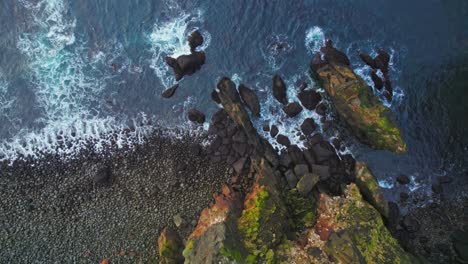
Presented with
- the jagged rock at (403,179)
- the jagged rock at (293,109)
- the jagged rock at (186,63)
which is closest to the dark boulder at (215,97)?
the jagged rock at (186,63)

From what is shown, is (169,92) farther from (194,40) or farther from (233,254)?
(233,254)

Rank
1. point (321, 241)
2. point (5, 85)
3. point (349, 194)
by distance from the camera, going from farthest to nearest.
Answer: point (5, 85)
point (349, 194)
point (321, 241)

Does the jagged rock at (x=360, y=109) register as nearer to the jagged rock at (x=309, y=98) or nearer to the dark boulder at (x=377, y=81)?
the jagged rock at (x=309, y=98)

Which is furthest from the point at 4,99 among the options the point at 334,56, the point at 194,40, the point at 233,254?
the point at 334,56

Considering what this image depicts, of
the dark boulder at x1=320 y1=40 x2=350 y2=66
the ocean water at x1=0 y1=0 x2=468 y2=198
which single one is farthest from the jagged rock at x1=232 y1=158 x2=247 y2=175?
the dark boulder at x1=320 y1=40 x2=350 y2=66

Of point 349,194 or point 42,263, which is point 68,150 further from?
point 349,194

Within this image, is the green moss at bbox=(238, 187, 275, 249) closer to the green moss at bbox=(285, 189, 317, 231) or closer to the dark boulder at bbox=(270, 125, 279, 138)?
the green moss at bbox=(285, 189, 317, 231)

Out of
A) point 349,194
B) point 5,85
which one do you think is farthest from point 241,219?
point 5,85
